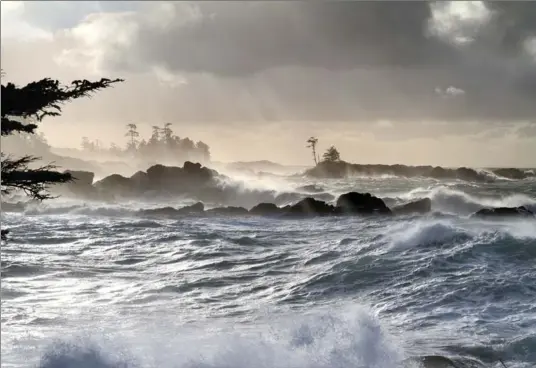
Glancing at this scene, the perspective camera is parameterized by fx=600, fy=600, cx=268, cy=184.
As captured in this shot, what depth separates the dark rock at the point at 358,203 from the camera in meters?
6.77

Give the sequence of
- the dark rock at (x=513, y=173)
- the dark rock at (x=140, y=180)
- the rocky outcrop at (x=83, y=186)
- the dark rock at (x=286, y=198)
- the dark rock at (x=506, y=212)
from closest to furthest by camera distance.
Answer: the dark rock at (x=513, y=173)
the dark rock at (x=506, y=212)
the dark rock at (x=286, y=198)
the dark rock at (x=140, y=180)
the rocky outcrop at (x=83, y=186)

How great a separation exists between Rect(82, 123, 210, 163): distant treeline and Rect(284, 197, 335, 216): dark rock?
4.49 ft

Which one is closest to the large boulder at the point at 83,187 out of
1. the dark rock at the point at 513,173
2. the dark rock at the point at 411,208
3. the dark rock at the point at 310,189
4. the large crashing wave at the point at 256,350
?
the dark rock at the point at 310,189

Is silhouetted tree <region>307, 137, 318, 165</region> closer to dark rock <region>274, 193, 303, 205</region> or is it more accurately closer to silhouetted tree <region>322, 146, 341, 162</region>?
silhouetted tree <region>322, 146, 341, 162</region>

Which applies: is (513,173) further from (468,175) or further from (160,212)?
(160,212)

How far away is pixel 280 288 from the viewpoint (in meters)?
5.67

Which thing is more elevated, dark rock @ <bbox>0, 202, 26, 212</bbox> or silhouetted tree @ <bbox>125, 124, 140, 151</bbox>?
silhouetted tree @ <bbox>125, 124, 140, 151</bbox>

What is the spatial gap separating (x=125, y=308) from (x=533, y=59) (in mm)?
4133

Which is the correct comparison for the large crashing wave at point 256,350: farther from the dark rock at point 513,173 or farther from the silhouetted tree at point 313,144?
the dark rock at point 513,173

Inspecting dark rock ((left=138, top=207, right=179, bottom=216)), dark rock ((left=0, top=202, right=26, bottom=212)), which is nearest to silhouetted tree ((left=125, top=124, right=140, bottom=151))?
dark rock ((left=138, top=207, right=179, bottom=216))

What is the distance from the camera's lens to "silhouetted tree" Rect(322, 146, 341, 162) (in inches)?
211

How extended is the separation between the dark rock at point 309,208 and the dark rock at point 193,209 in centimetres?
156

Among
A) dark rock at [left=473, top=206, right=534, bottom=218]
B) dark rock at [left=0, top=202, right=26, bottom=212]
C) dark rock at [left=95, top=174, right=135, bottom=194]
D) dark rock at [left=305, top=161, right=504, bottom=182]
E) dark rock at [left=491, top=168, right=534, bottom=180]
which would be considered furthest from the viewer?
dark rock at [left=0, top=202, right=26, bottom=212]

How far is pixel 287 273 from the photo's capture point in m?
6.07
